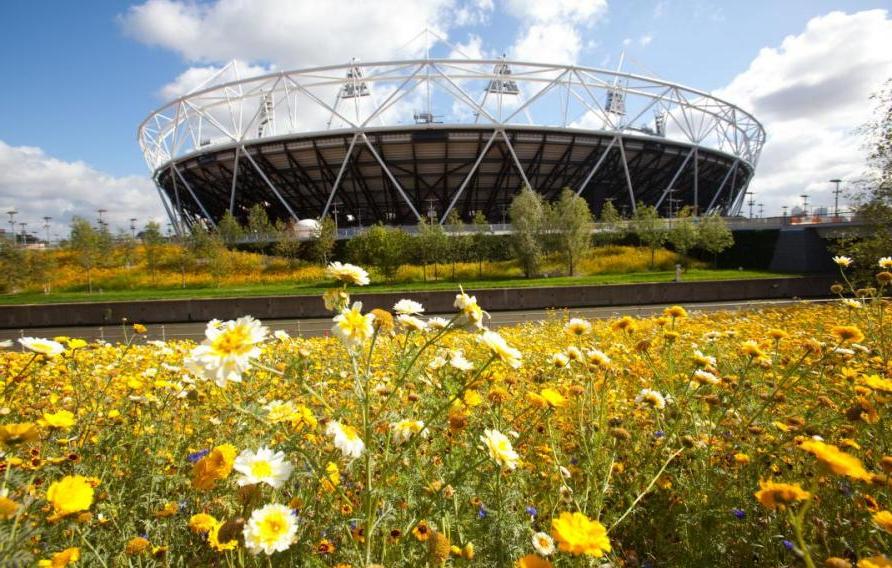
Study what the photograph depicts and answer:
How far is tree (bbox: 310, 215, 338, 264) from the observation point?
29.4m

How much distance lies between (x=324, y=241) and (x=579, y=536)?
29.6m

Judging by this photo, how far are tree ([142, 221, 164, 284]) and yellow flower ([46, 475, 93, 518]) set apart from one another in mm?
32420

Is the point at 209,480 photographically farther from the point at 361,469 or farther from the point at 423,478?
the point at 423,478

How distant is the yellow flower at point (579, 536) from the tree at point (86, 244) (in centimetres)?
3234

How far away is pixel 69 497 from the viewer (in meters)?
1.07

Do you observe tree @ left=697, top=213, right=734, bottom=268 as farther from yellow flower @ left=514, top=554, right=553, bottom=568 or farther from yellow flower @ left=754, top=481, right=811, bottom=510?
yellow flower @ left=514, top=554, right=553, bottom=568

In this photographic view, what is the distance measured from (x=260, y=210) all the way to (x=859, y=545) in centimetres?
3706

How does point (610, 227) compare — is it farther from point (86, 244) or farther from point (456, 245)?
point (86, 244)

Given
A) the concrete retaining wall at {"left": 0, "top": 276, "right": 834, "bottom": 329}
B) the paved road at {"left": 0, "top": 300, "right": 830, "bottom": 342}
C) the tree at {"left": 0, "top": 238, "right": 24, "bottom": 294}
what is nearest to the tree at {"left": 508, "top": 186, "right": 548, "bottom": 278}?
the concrete retaining wall at {"left": 0, "top": 276, "right": 834, "bottom": 329}

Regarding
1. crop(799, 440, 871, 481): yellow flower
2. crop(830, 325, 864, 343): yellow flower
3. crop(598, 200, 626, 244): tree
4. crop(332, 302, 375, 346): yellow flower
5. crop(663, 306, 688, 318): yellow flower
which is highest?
crop(598, 200, 626, 244): tree

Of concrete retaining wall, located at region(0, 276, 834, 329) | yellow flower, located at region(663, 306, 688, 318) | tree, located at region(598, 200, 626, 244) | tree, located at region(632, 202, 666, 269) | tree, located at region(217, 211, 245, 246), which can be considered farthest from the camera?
tree, located at region(598, 200, 626, 244)

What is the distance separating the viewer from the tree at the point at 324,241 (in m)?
29.4

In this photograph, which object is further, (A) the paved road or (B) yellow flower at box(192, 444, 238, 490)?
(A) the paved road

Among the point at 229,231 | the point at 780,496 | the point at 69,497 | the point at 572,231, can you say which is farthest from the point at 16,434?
the point at 229,231
